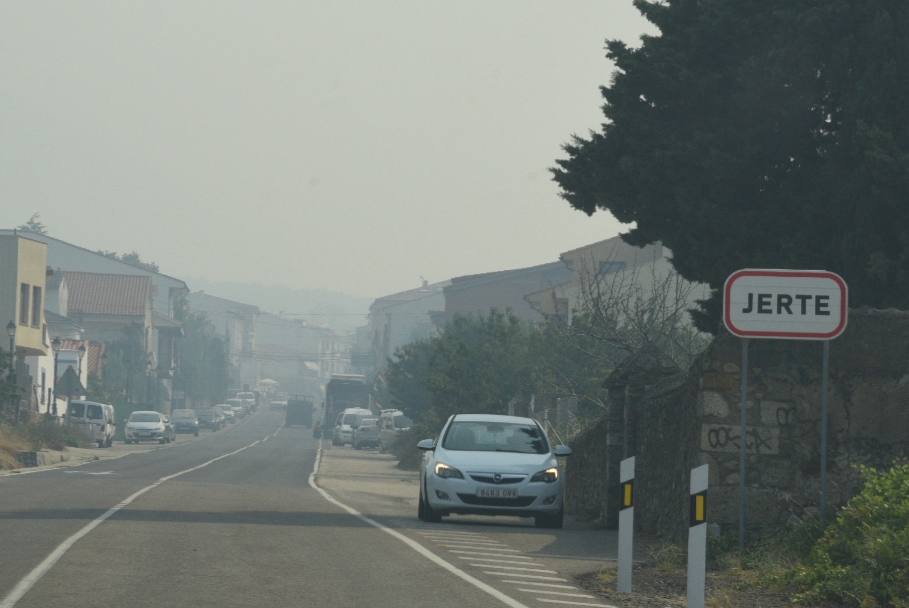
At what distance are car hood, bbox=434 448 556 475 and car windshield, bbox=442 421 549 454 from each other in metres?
0.42

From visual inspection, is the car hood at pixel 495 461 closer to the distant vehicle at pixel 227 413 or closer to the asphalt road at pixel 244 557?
the asphalt road at pixel 244 557

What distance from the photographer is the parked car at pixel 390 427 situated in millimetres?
76688

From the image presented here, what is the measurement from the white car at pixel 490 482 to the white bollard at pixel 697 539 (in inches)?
358

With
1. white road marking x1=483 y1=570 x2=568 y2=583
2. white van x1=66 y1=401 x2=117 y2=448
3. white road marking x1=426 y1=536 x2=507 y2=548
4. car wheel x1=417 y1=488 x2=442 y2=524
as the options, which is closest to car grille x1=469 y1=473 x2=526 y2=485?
car wheel x1=417 y1=488 x2=442 y2=524

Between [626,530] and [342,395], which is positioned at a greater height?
Answer: [342,395]

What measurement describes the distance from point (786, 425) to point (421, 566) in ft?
15.7

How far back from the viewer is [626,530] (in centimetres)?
1337

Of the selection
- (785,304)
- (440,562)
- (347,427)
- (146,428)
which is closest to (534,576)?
(440,562)

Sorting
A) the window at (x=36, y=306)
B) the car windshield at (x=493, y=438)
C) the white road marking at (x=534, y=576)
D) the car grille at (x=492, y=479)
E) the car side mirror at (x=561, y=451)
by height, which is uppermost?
the window at (x=36, y=306)

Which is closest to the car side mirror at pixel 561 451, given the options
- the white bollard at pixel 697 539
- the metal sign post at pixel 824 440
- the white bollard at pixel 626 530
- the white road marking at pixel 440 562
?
the white road marking at pixel 440 562

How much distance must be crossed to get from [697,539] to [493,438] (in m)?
10.7

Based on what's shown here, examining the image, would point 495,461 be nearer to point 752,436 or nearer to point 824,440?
point 752,436

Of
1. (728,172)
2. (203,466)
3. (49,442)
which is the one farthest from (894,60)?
(49,442)

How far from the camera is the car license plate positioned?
2072 cm
